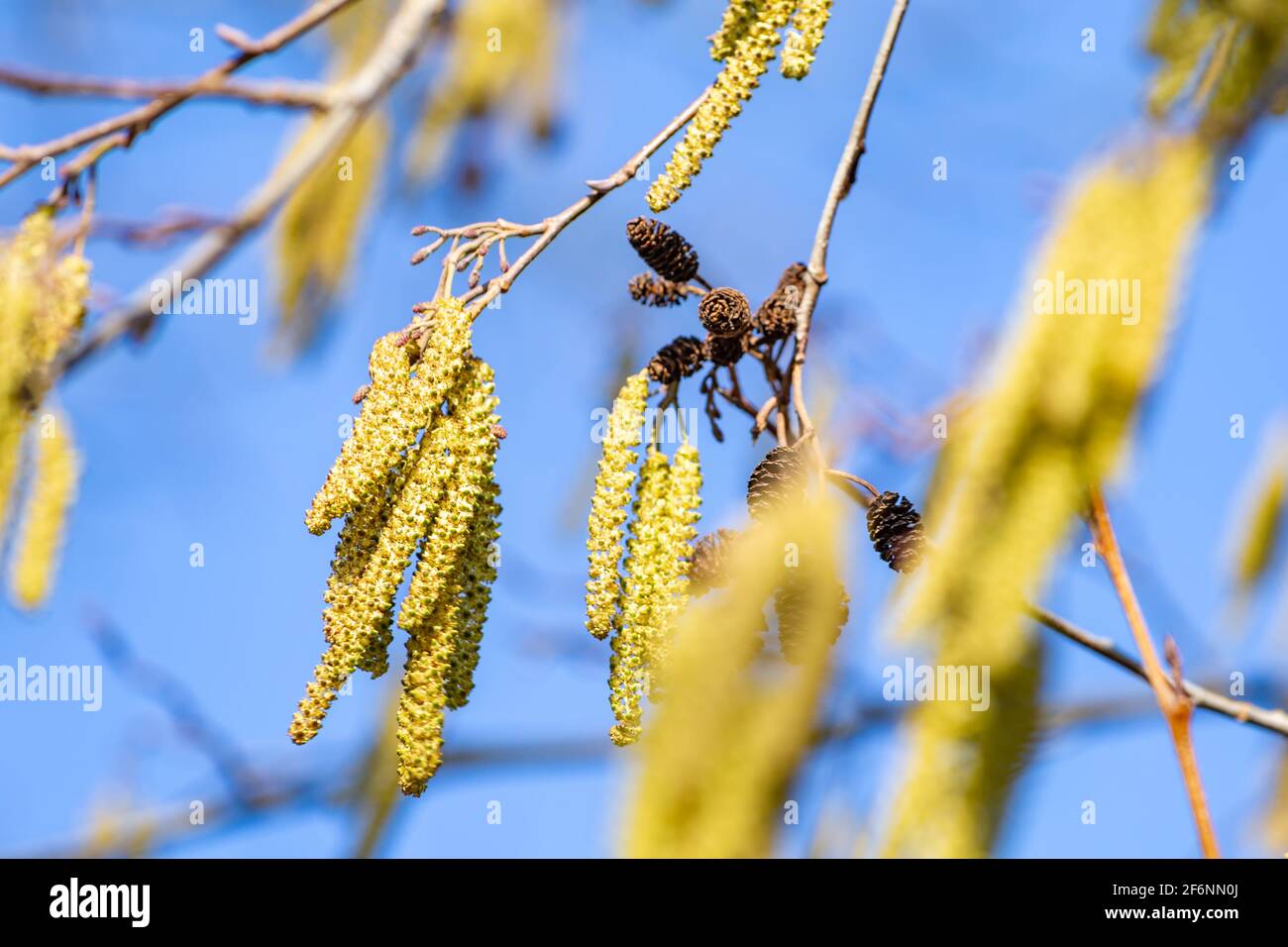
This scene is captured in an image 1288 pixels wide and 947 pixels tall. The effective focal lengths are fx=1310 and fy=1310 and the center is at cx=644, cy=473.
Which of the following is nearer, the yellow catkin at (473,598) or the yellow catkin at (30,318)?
the yellow catkin at (30,318)

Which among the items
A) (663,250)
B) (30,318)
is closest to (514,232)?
(663,250)

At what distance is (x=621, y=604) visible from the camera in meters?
1.36

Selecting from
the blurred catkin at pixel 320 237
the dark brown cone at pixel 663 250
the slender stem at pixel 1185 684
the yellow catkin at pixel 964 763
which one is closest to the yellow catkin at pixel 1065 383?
the yellow catkin at pixel 964 763

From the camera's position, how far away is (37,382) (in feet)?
3.09

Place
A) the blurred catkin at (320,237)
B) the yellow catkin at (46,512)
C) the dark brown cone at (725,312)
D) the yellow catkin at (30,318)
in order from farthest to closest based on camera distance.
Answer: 1. the blurred catkin at (320,237)
2. the dark brown cone at (725,312)
3. the yellow catkin at (46,512)
4. the yellow catkin at (30,318)

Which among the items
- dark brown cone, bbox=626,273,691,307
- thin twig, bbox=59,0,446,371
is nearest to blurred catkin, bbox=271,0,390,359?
dark brown cone, bbox=626,273,691,307

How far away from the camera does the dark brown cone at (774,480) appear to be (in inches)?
50.0

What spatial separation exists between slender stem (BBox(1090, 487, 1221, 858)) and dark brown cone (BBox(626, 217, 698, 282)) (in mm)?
762

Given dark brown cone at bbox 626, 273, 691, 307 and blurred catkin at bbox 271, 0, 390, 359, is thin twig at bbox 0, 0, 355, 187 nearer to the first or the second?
dark brown cone at bbox 626, 273, 691, 307

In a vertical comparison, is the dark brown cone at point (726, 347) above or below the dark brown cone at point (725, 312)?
below

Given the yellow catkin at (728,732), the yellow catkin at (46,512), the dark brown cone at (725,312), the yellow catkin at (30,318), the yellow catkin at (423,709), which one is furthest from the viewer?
the dark brown cone at (725,312)

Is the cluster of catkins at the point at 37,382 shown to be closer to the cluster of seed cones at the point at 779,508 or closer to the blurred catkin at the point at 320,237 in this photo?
the cluster of seed cones at the point at 779,508

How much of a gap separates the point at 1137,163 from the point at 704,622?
1.04 ft

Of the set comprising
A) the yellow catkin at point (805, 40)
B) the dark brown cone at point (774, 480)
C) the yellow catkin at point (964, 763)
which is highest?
the yellow catkin at point (805, 40)
